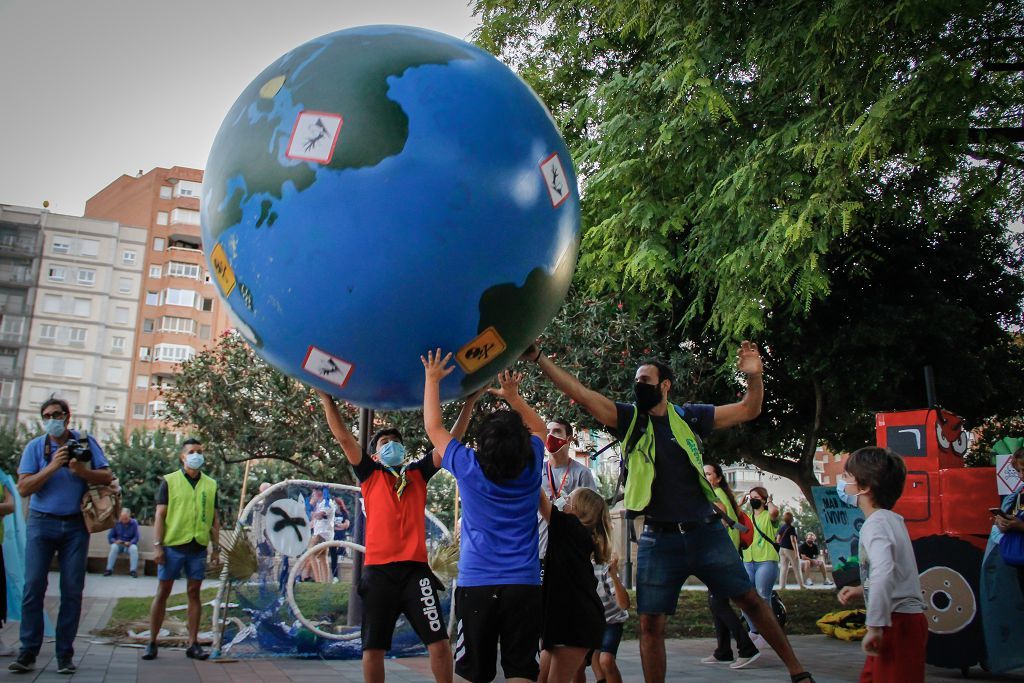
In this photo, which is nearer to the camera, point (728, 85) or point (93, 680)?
point (93, 680)

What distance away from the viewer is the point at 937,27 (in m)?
7.36

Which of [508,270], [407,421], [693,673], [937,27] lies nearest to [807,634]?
[693,673]

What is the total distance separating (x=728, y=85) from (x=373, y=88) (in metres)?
7.05

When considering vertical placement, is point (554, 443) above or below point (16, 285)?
below

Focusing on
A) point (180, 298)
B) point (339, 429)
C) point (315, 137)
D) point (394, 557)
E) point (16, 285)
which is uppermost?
point (16, 285)

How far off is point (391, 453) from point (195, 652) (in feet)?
11.1

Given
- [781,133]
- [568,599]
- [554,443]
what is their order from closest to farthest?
1. [568,599]
2. [554,443]
3. [781,133]

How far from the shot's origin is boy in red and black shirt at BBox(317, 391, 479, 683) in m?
4.42

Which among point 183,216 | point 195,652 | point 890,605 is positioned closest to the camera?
point 890,605

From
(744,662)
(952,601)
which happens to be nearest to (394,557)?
(744,662)

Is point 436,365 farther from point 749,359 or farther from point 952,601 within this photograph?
point 952,601

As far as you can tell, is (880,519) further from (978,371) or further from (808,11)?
(978,371)

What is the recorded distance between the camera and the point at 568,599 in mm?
4094

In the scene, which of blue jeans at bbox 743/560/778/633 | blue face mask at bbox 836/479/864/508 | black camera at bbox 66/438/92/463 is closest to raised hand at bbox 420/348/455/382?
blue face mask at bbox 836/479/864/508
